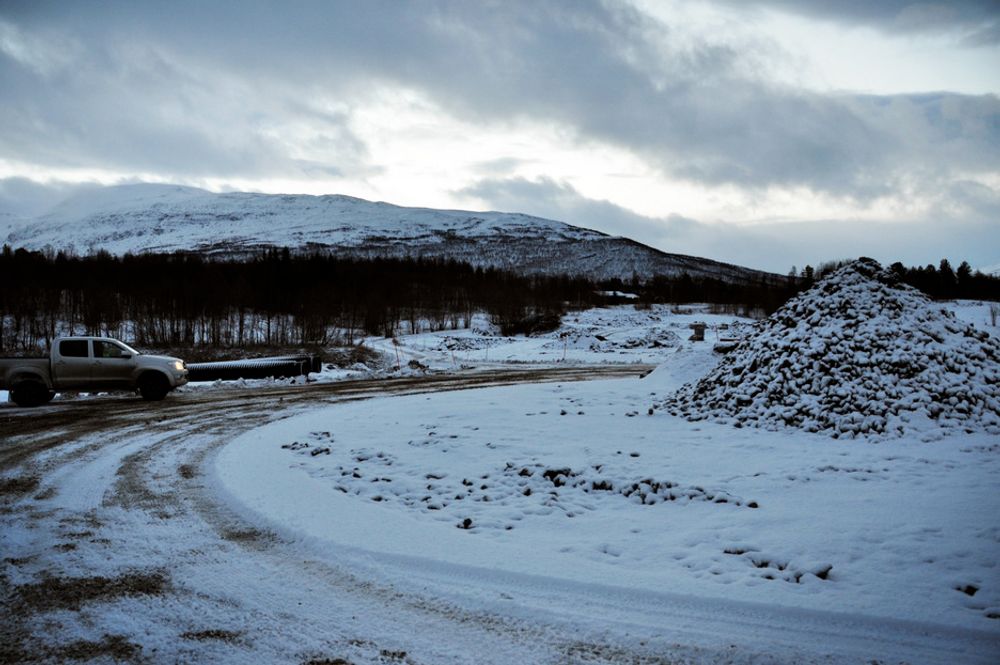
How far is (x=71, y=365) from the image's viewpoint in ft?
53.9

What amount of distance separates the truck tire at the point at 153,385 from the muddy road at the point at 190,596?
30.0 feet

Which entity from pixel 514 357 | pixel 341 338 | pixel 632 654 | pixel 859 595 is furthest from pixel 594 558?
pixel 341 338

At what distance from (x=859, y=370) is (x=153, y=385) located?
17.5 meters

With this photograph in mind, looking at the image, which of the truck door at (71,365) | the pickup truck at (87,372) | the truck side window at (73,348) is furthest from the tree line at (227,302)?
the truck door at (71,365)

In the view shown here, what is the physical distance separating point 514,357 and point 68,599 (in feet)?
113

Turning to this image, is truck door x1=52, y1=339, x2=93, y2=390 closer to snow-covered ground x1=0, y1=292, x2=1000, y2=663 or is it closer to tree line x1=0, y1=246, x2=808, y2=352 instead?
snow-covered ground x1=0, y1=292, x2=1000, y2=663

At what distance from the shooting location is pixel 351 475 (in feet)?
26.6

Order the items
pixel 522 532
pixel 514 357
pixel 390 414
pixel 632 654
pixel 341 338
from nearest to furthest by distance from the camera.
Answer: pixel 632 654
pixel 522 532
pixel 390 414
pixel 514 357
pixel 341 338

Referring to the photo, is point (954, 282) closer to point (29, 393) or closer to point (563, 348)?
point (563, 348)

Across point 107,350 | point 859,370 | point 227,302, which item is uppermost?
point 227,302

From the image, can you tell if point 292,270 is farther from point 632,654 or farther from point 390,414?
point 632,654

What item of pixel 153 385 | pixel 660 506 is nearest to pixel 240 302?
pixel 153 385

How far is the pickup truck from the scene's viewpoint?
1577 centimetres

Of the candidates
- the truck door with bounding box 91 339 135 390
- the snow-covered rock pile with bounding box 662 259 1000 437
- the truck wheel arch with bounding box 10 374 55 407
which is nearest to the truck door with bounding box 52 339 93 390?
the truck door with bounding box 91 339 135 390
